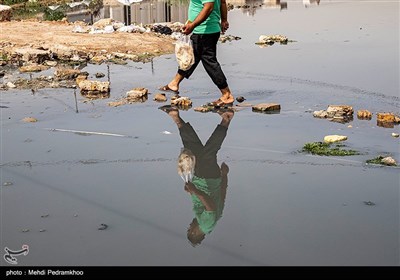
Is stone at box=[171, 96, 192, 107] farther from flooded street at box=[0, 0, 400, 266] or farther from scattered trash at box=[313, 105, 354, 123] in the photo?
scattered trash at box=[313, 105, 354, 123]

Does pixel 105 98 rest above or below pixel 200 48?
below

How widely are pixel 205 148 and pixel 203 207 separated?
129cm

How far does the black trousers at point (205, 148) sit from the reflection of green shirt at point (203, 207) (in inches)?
5.0

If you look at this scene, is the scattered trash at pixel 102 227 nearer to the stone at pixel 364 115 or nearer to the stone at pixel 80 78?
the stone at pixel 364 115

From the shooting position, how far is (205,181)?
416 centimetres

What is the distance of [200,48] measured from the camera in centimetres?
657

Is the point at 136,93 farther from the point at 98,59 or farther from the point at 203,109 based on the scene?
the point at 98,59

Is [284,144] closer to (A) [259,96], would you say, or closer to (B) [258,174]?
(B) [258,174]

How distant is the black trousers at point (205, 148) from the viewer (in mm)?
4359

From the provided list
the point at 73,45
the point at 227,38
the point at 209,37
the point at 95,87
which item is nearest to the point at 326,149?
the point at 209,37
